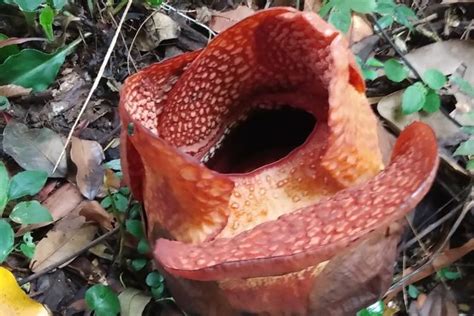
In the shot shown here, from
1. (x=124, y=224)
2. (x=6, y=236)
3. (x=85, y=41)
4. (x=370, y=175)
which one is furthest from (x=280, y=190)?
(x=85, y=41)

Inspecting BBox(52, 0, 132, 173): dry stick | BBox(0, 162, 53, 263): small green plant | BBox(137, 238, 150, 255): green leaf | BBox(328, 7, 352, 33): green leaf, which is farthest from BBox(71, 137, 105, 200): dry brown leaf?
BBox(328, 7, 352, 33): green leaf

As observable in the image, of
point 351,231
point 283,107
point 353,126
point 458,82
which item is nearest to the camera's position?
point 351,231

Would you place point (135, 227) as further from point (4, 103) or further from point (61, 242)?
point (4, 103)

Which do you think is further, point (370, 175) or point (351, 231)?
point (370, 175)

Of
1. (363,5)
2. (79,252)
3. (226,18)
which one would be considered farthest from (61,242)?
(363,5)

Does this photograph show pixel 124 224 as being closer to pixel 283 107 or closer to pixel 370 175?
pixel 283 107

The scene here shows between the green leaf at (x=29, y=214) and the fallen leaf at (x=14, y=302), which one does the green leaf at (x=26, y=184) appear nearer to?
the green leaf at (x=29, y=214)

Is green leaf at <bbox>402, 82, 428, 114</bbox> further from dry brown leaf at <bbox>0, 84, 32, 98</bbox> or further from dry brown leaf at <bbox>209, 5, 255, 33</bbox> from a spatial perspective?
dry brown leaf at <bbox>0, 84, 32, 98</bbox>
